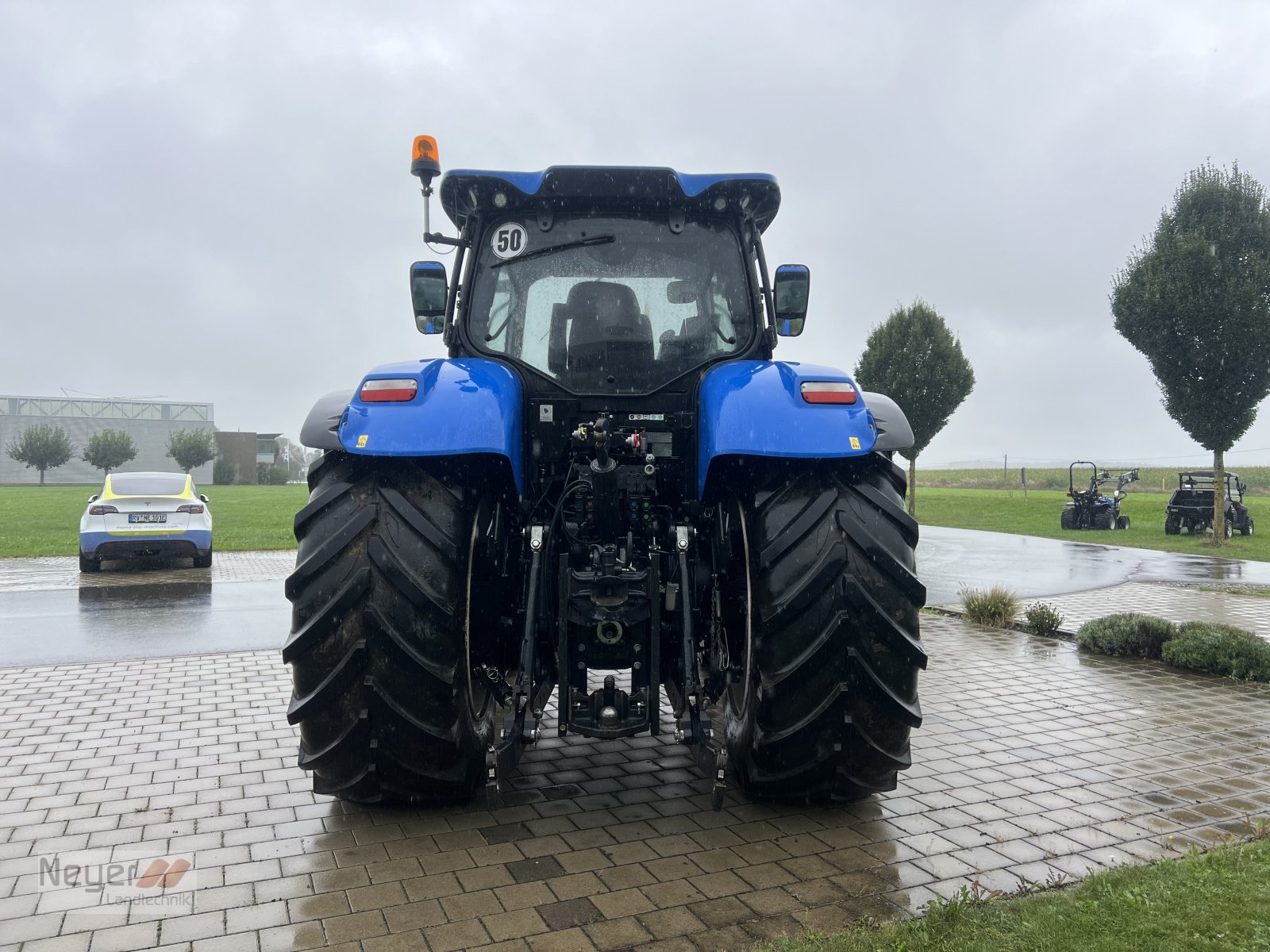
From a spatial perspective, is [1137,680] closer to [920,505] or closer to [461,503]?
[461,503]

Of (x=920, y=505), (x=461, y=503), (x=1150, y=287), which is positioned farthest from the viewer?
(x=920, y=505)

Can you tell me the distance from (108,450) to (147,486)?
59.3 m

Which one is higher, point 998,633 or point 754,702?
point 754,702

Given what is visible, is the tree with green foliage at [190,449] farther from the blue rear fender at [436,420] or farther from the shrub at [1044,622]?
the blue rear fender at [436,420]

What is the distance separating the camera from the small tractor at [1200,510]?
23.2 m

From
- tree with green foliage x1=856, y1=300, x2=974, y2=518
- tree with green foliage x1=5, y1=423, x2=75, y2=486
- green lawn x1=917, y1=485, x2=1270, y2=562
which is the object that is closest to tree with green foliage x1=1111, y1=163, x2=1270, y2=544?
green lawn x1=917, y1=485, x2=1270, y2=562

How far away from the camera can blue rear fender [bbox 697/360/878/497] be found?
354cm

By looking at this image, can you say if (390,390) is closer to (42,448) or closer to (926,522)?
(926,522)

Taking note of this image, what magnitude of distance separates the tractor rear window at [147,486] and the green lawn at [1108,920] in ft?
47.0

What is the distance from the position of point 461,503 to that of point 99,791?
7.71 ft

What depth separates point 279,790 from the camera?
431 cm

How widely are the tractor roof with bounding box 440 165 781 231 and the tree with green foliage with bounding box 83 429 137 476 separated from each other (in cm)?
7030

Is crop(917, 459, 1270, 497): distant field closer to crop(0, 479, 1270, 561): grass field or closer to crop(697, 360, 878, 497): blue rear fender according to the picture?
crop(0, 479, 1270, 561): grass field

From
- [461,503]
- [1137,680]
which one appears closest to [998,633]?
[1137,680]
